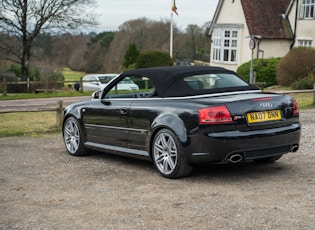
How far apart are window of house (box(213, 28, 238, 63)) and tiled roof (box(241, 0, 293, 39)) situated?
2.02 metres

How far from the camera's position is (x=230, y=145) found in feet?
20.6

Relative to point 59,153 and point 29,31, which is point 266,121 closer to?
point 59,153

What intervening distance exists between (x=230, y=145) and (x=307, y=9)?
33966 mm

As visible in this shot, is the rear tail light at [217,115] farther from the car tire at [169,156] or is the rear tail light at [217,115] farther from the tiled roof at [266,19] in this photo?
the tiled roof at [266,19]

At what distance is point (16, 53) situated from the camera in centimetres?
4428

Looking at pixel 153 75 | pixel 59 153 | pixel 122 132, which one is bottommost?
pixel 59 153

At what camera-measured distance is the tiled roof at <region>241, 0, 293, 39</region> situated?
128ft

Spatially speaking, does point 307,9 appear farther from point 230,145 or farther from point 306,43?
point 230,145

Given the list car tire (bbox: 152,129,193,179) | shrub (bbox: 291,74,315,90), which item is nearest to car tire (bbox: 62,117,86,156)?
car tire (bbox: 152,129,193,179)

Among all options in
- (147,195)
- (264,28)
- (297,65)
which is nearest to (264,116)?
(147,195)

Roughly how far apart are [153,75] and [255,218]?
3.07 meters

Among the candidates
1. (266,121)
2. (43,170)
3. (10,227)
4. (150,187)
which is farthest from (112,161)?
(10,227)

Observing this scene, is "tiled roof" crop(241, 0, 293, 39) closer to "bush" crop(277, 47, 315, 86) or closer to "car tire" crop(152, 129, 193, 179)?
"bush" crop(277, 47, 315, 86)

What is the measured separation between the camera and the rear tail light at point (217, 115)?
20.7 feet
